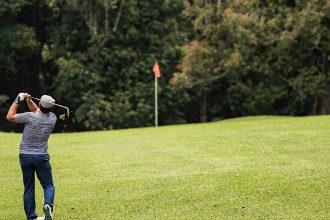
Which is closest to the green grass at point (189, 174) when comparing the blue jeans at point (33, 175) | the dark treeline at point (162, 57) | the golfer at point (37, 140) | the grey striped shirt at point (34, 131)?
the blue jeans at point (33, 175)

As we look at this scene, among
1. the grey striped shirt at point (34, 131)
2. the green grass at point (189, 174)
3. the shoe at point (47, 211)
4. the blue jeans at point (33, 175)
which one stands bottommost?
the green grass at point (189, 174)

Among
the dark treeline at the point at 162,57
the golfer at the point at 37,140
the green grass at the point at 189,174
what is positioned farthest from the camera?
the dark treeline at the point at 162,57

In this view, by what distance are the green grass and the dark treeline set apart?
1223 centimetres

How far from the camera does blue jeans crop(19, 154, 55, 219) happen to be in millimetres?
10312

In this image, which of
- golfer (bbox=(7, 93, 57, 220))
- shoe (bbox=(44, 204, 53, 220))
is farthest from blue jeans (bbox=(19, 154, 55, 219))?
shoe (bbox=(44, 204, 53, 220))

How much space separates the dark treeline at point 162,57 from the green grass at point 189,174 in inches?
482

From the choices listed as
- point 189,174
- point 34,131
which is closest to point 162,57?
point 189,174

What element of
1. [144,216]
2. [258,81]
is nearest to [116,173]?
[144,216]

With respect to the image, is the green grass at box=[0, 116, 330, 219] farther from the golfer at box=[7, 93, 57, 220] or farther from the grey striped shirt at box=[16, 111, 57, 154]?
the grey striped shirt at box=[16, 111, 57, 154]

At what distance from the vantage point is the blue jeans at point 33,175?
10312 millimetres

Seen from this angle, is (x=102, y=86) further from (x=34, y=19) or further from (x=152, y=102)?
(x=34, y=19)

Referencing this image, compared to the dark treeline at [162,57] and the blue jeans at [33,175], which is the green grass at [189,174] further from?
the dark treeline at [162,57]

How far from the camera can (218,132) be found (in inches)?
989

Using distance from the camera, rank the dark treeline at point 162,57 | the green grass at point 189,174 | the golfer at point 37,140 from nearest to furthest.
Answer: the golfer at point 37,140
the green grass at point 189,174
the dark treeline at point 162,57
